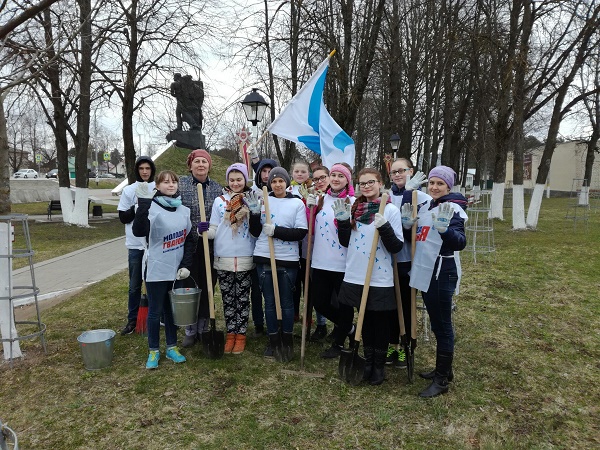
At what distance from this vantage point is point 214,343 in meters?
4.17

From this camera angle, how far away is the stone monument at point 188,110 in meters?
13.9

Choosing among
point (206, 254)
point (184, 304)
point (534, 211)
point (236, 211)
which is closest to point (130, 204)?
point (206, 254)

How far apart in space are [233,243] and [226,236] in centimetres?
10

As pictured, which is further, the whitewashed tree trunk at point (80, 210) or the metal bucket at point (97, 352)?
the whitewashed tree trunk at point (80, 210)

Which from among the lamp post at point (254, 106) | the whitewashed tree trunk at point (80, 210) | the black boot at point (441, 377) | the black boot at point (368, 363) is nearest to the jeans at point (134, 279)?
the black boot at point (368, 363)

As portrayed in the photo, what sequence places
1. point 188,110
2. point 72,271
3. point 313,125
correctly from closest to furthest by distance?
point 313,125 → point 72,271 → point 188,110

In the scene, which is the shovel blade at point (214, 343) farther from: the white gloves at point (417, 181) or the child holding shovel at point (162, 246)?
the white gloves at point (417, 181)

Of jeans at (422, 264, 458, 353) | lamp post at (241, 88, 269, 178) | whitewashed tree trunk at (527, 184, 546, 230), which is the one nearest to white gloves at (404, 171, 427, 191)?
jeans at (422, 264, 458, 353)

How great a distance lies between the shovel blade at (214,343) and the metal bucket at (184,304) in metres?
0.34

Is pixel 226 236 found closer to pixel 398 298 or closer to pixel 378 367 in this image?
pixel 398 298

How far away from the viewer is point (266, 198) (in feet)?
13.1

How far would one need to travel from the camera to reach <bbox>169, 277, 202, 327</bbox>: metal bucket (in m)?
3.82

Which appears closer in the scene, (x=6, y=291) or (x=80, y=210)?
(x=6, y=291)

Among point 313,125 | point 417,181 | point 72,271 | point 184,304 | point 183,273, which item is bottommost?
point 72,271
